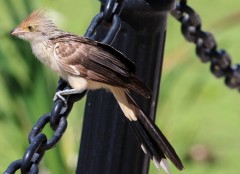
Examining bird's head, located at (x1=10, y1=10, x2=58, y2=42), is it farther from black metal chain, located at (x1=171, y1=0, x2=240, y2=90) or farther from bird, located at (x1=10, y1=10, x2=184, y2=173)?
black metal chain, located at (x1=171, y1=0, x2=240, y2=90)

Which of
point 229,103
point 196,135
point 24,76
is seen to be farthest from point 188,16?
point 229,103

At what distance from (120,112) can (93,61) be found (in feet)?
0.72

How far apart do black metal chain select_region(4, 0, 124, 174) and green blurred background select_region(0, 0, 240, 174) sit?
0.98 m

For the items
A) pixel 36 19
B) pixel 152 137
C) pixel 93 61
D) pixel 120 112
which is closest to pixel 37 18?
pixel 36 19

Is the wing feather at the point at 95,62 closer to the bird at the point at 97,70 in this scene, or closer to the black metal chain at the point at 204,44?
the bird at the point at 97,70

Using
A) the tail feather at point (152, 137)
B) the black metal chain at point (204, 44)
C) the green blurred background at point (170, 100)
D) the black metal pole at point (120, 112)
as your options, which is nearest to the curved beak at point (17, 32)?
the black metal pole at point (120, 112)

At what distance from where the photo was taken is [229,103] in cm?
494

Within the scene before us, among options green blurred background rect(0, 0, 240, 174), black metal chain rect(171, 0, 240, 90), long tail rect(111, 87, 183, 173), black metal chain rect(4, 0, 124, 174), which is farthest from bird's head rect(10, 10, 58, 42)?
green blurred background rect(0, 0, 240, 174)

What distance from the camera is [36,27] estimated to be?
7.93 feet

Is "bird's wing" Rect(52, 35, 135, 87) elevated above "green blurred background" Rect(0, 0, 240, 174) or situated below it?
above

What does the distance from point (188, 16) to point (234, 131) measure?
189 centimetres

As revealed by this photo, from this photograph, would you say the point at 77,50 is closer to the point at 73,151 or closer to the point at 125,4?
the point at 125,4

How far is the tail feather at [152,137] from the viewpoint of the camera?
2295 mm

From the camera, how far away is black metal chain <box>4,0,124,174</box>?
1.94 meters
